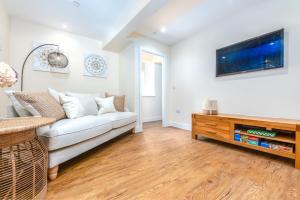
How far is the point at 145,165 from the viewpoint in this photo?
5.19 feet

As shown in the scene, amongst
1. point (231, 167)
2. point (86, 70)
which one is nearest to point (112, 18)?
point (86, 70)

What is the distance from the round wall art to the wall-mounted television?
8.27 ft

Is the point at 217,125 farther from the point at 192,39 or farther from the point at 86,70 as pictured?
the point at 86,70

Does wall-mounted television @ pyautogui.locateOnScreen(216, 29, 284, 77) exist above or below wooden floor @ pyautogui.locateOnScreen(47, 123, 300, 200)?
above

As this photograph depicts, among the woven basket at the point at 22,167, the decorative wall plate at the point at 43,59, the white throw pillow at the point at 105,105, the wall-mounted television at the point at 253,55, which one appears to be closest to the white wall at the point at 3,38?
the decorative wall plate at the point at 43,59

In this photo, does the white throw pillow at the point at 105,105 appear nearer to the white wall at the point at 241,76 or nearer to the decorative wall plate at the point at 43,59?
the decorative wall plate at the point at 43,59

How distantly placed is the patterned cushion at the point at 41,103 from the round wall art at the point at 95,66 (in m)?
1.46

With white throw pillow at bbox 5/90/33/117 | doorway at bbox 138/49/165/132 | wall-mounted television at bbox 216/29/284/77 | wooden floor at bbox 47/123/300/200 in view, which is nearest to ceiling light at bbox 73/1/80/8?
white throw pillow at bbox 5/90/33/117

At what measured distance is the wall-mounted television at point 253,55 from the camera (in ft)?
6.23

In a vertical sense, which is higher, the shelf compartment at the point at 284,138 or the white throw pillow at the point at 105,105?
the white throw pillow at the point at 105,105

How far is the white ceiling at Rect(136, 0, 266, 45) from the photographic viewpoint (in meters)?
2.11

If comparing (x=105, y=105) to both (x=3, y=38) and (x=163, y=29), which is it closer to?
(x=3, y=38)

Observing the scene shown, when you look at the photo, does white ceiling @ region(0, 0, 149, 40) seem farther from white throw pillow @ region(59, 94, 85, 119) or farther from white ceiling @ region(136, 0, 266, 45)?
white throw pillow @ region(59, 94, 85, 119)

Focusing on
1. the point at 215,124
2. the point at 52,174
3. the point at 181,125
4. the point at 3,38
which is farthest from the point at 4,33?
the point at 181,125
